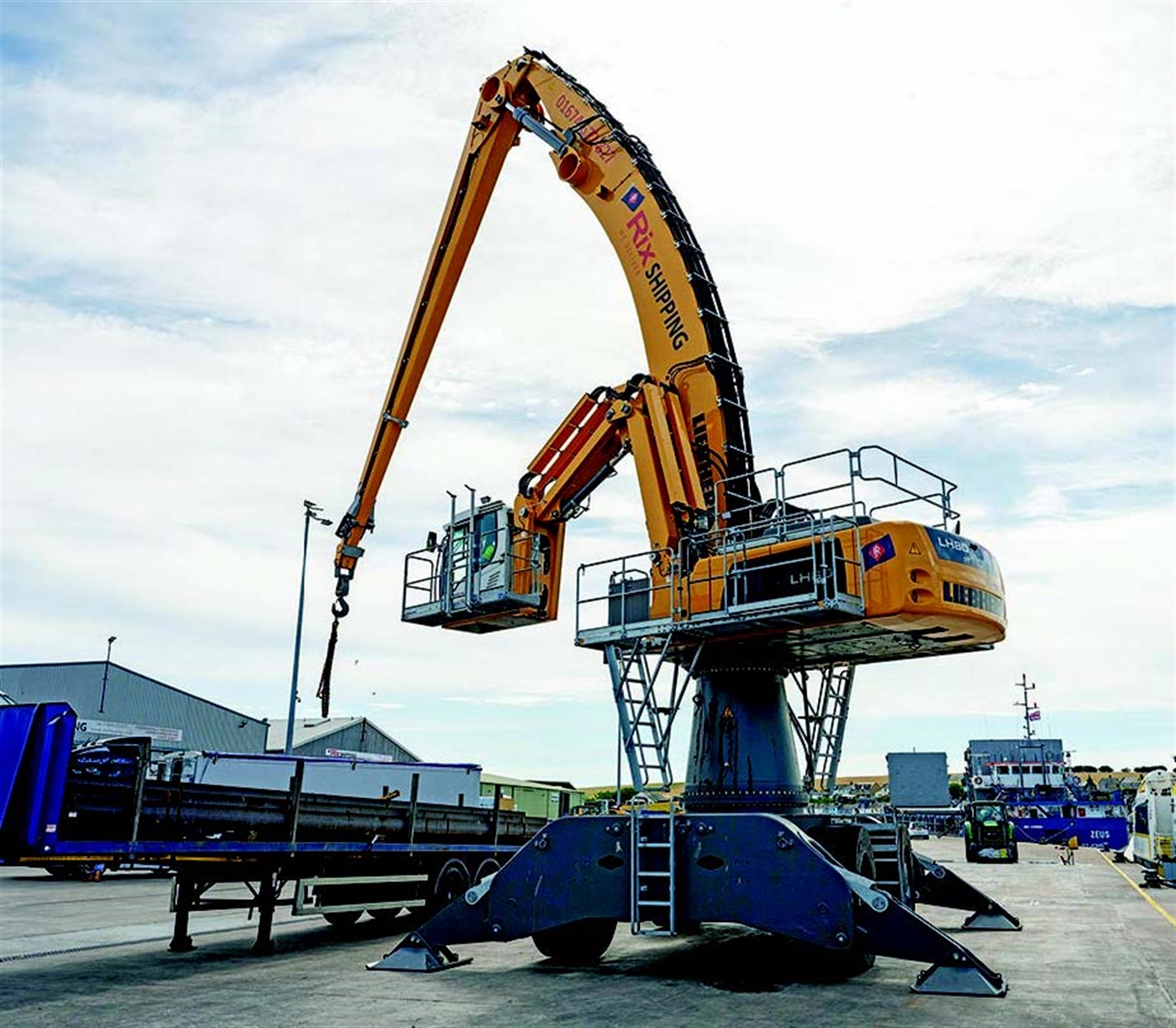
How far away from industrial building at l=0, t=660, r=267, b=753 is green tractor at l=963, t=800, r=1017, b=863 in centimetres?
2989

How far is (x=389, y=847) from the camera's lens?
1368cm

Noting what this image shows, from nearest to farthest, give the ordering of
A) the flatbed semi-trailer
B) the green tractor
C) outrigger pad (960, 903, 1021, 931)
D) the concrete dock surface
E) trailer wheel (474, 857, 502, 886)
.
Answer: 1. the concrete dock surface
2. the flatbed semi-trailer
3. outrigger pad (960, 903, 1021, 931)
4. trailer wheel (474, 857, 502, 886)
5. the green tractor

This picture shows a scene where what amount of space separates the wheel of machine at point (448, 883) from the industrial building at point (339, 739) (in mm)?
33174

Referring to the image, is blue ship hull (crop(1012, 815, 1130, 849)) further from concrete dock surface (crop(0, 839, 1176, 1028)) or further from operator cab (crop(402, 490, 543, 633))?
operator cab (crop(402, 490, 543, 633))

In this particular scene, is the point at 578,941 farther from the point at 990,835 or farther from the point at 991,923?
the point at 990,835

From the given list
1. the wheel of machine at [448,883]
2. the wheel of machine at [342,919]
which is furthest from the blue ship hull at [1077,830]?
the wheel of machine at [342,919]

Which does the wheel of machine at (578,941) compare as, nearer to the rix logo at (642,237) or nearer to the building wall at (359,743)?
the rix logo at (642,237)

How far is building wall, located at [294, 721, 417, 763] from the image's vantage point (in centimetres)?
4884

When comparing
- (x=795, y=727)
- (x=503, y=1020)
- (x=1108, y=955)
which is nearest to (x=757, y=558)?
(x=795, y=727)

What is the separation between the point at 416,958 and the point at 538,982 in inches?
59.3

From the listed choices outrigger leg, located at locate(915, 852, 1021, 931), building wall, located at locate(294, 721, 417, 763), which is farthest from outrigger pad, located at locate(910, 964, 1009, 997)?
building wall, located at locate(294, 721, 417, 763)

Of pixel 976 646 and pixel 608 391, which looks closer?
pixel 976 646

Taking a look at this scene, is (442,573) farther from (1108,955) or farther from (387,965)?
(1108,955)

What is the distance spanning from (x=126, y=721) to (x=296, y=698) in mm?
16108
